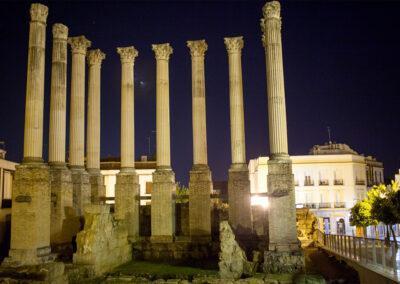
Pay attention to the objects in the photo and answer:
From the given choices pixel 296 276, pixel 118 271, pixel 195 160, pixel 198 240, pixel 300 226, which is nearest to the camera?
pixel 296 276

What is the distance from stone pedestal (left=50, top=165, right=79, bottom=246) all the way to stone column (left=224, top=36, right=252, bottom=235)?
922 centimetres

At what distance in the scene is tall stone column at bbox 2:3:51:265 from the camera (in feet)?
64.1

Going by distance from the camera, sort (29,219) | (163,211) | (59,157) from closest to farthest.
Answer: (29,219), (59,157), (163,211)

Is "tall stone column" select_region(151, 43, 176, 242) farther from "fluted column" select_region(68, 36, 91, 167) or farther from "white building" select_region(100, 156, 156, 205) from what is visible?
"white building" select_region(100, 156, 156, 205)

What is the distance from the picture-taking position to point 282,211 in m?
20.0

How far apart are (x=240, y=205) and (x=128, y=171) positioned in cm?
740

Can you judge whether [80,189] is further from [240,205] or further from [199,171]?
[240,205]

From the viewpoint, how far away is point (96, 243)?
1942 centimetres

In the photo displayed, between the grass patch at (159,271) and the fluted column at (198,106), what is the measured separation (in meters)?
6.81

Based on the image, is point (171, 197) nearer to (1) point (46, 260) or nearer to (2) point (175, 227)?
(2) point (175, 227)

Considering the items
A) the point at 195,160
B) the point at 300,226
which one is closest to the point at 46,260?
the point at 195,160

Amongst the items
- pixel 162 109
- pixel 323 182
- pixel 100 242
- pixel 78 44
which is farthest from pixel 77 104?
pixel 323 182

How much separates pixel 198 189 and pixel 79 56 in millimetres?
11782

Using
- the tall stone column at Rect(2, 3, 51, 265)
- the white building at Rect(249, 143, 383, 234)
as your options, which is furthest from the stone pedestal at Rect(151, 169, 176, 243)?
the white building at Rect(249, 143, 383, 234)
